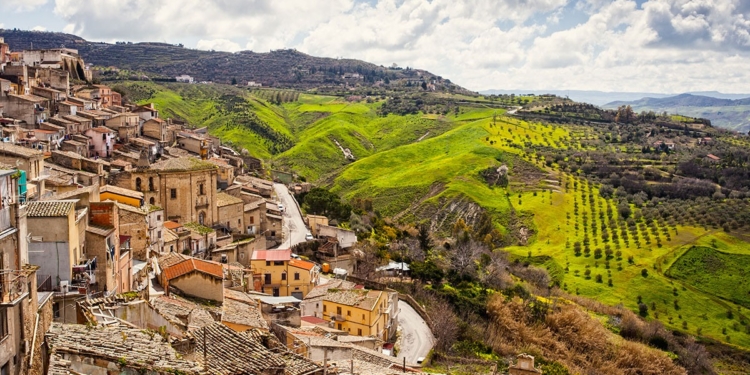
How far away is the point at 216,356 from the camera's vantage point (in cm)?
1184

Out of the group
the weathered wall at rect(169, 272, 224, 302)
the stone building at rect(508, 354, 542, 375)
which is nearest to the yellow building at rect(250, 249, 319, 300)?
the weathered wall at rect(169, 272, 224, 302)

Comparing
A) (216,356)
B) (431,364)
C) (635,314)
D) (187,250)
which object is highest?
(216,356)

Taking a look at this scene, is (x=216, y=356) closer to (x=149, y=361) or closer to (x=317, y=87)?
(x=149, y=361)

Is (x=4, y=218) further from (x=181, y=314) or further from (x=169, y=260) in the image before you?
(x=169, y=260)

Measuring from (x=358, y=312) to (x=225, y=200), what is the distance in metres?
14.0

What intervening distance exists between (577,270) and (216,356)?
167 feet

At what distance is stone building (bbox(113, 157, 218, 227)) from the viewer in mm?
36750

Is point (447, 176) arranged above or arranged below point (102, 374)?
below

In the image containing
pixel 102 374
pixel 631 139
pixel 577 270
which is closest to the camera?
pixel 102 374

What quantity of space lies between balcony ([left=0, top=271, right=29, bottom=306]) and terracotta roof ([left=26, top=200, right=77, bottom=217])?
4.58 m

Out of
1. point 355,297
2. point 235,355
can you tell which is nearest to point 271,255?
point 355,297

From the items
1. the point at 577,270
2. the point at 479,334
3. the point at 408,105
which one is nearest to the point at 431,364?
the point at 479,334

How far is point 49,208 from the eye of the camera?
1448cm

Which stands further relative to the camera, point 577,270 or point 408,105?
point 408,105
